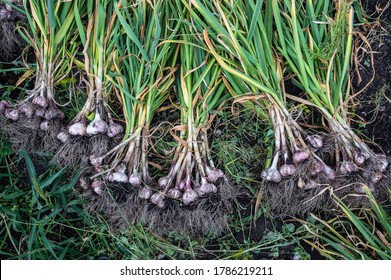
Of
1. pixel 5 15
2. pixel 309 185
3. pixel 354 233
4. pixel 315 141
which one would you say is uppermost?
pixel 5 15

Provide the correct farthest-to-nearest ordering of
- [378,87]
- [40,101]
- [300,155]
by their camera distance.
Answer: [378,87]
[40,101]
[300,155]

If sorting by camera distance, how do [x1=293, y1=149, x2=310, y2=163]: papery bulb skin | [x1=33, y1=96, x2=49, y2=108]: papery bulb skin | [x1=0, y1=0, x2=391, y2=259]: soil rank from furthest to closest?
[x1=0, y1=0, x2=391, y2=259]: soil → [x1=33, y1=96, x2=49, y2=108]: papery bulb skin → [x1=293, y1=149, x2=310, y2=163]: papery bulb skin

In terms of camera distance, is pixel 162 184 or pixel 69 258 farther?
pixel 69 258

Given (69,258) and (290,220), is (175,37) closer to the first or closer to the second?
(290,220)

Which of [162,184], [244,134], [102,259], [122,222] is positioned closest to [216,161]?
[244,134]

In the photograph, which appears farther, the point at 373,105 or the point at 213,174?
the point at 373,105

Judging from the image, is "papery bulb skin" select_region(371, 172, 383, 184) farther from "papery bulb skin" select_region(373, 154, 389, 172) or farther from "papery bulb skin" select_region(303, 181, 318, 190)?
"papery bulb skin" select_region(303, 181, 318, 190)

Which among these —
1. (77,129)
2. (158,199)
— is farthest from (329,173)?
(77,129)

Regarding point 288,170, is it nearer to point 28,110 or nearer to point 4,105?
point 28,110

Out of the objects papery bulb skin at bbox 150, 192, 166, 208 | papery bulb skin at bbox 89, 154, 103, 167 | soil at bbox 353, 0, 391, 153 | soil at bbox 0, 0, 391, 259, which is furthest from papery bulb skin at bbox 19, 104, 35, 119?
soil at bbox 353, 0, 391, 153

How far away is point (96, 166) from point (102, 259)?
0.38 m

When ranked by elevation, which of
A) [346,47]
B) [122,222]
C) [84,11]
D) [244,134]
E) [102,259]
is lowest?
[102,259]

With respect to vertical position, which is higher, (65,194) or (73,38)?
(73,38)

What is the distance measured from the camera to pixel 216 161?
173 cm
